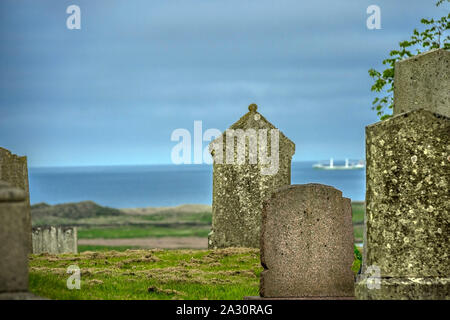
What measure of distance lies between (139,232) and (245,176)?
890 inches

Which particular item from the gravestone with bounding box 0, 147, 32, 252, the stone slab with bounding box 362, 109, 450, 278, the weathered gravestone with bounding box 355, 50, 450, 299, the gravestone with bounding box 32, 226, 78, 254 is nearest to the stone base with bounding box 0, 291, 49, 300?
the weathered gravestone with bounding box 355, 50, 450, 299

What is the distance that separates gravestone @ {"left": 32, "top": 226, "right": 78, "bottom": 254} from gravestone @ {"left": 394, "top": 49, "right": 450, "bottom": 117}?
1157cm

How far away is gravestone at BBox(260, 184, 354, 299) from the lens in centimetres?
954

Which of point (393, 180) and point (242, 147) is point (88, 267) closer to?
point (242, 147)

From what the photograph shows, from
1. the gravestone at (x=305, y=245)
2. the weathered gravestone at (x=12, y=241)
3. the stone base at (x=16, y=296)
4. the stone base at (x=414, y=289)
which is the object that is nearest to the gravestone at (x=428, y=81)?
the gravestone at (x=305, y=245)

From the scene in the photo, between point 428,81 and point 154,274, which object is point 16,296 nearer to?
point 154,274

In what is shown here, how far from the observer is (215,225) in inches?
656

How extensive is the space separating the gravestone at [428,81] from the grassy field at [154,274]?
4.32m

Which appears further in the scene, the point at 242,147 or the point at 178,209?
the point at 178,209

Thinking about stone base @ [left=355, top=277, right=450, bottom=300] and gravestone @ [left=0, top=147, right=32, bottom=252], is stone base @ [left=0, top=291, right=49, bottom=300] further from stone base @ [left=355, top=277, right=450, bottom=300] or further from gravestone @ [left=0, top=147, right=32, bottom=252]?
gravestone @ [left=0, top=147, right=32, bottom=252]

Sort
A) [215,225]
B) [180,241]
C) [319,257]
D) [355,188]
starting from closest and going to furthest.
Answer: [319,257] < [215,225] < [180,241] < [355,188]

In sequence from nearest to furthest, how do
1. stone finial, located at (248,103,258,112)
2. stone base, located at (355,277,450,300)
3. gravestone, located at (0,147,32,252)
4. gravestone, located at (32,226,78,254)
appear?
stone base, located at (355,277,450,300) < gravestone, located at (0,147,32,252) < stone finial, located at (248,103,258,112) < gravestone, located at (32,226,78,254)
